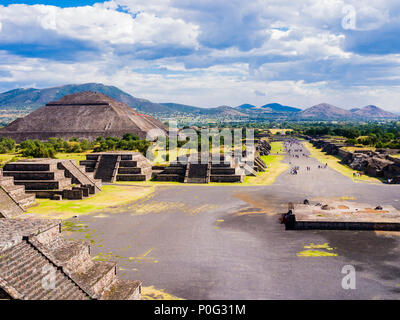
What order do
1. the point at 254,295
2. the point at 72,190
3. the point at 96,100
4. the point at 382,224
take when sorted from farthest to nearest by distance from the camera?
1. the point at 96,100
2. the point at 72,190
3. the point at 382,224
4. the point at 254,295

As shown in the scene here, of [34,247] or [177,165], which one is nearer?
[34,247]

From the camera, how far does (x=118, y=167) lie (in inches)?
1777

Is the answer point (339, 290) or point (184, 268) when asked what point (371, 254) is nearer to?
point (339, 290)

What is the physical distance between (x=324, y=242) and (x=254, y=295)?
8024 mm

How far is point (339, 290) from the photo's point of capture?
544 inches

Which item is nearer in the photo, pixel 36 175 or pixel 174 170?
pixel 36 175

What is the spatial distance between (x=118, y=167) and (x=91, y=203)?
48.1 feet

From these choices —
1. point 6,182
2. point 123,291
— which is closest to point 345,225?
point 123,291

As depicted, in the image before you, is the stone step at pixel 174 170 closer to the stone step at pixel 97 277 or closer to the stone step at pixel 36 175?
the stone step at pixel 36 175

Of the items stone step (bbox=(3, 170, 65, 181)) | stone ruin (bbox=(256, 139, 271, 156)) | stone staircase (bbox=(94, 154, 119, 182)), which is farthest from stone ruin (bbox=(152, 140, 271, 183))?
stone ruin (bbox=(256, 139, 271, 156))

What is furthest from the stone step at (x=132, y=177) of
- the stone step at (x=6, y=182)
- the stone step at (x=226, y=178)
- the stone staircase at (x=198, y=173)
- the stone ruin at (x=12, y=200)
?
the stone step at (x=6, y=182)

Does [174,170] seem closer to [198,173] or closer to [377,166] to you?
[198,173]
